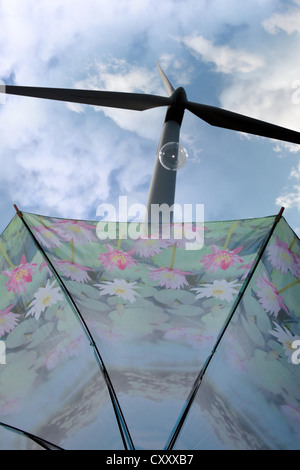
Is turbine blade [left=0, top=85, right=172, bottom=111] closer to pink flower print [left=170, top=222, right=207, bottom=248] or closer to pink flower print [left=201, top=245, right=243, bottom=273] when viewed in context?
pink flower print [left=170, top=222, right=207, bottom=248]

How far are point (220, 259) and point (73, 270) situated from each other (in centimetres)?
176

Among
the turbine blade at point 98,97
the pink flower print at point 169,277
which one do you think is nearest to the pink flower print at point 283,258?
the pink flower print at point 169,277

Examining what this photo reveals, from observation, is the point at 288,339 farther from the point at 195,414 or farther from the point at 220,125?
the point at 220,125

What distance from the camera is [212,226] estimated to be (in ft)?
14.3

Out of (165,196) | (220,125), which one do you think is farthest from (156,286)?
(220,125)

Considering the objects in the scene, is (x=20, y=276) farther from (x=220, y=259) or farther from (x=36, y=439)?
(x=220, y=259)

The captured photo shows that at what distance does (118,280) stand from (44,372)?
1293mm

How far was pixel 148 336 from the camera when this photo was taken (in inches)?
139

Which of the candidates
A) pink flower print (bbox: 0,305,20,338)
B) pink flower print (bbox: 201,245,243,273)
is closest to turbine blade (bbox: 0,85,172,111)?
pink flower print (bbox: 201,245,243,273)

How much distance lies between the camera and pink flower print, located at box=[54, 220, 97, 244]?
167 inches

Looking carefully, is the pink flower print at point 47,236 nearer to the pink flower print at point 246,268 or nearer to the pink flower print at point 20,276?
the pink flower print at point 20,276

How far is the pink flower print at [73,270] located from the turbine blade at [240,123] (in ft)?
20.2

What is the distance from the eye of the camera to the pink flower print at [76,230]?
4.25 metres

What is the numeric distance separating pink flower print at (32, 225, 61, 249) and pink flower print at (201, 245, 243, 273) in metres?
1.82
